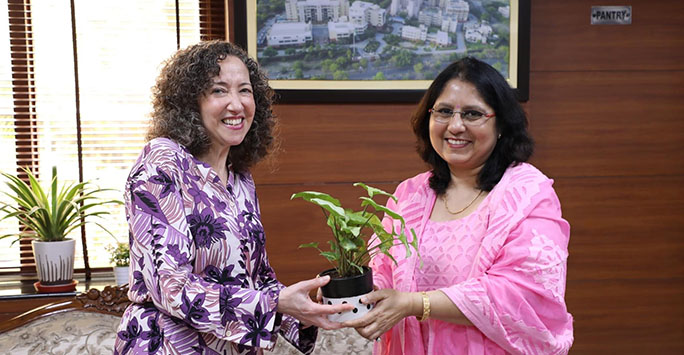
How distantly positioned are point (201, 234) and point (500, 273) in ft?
2.37

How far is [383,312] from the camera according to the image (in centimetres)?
159

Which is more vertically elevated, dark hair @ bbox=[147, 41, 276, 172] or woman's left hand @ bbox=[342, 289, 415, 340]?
dark hair @ bbox=[147, 41, 276, 172]

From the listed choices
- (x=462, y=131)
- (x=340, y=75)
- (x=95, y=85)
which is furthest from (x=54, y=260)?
(x=462, y=131)

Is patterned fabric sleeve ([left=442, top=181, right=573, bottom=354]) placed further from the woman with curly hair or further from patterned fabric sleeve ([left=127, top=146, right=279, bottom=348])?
patterned fabric sleeve ([left=127, top=146, right=279, bottom=348])

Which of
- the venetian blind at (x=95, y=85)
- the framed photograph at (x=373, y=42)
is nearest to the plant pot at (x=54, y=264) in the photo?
the venetian blind at (x=95, y=85)

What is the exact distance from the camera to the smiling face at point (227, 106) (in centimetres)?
161

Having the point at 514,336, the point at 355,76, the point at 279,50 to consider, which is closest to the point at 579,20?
the point at 355,76

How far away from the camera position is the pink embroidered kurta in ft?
5.28

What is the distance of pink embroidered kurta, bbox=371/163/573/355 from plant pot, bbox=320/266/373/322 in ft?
0.76

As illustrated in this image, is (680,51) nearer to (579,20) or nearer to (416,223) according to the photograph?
(579,20)

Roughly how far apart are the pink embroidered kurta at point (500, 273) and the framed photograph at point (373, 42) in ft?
4.15

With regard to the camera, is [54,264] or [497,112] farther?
[54,264]

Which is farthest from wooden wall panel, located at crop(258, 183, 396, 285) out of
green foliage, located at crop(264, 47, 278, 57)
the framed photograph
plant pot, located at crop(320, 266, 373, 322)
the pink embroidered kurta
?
plant pot, located at crop(320, 266, 373, 322)

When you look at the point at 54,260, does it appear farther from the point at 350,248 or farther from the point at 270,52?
the point at 350,248
